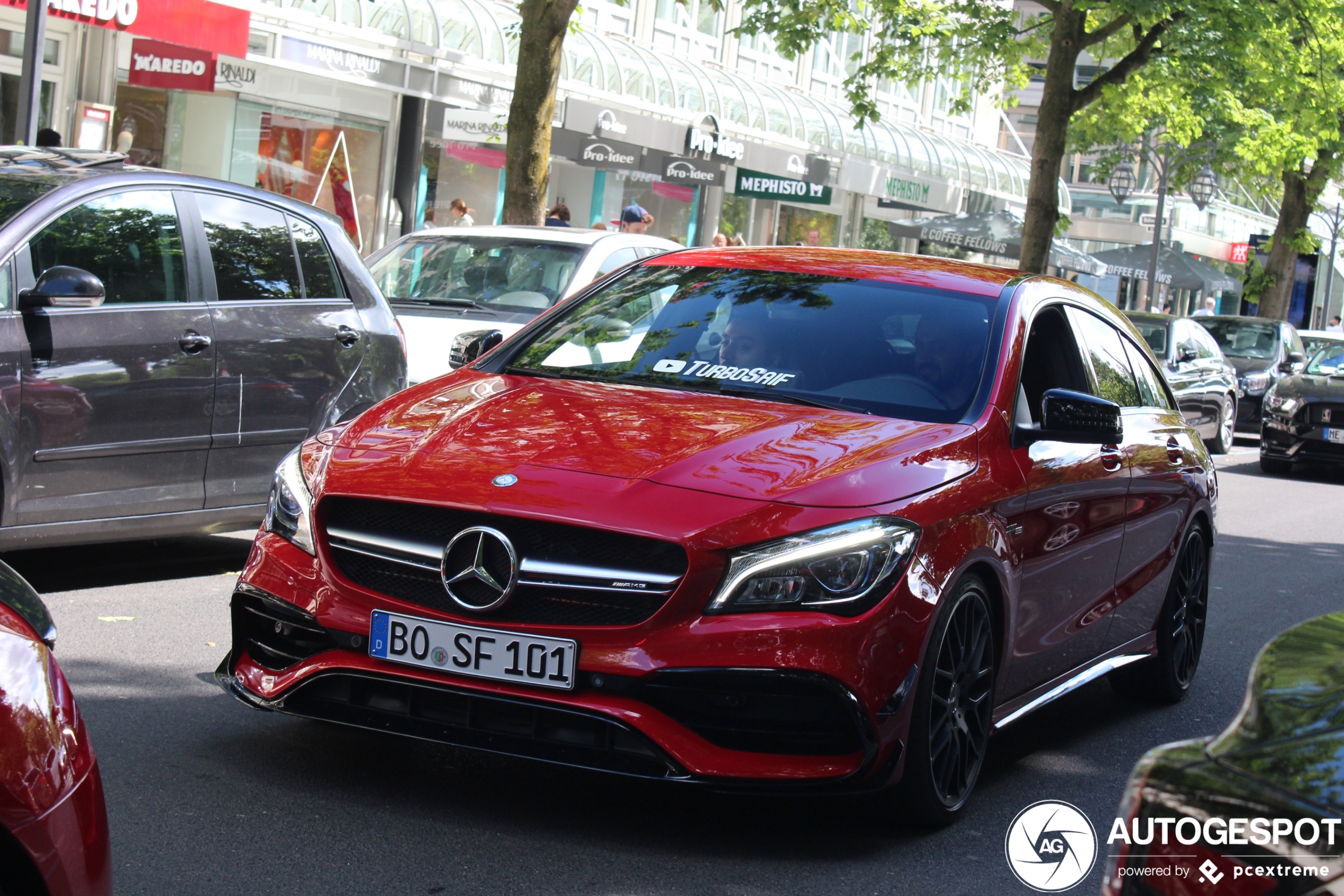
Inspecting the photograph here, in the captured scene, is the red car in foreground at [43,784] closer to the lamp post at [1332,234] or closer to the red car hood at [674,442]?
the red car hood at [674,442]

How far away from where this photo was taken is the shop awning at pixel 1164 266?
36.6 metres

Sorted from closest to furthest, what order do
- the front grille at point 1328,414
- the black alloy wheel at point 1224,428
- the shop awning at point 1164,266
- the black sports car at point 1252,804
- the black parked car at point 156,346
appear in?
the black sports car at point 1252,804
the black parked car at point 156,346
the front grille at point 1328,414
the black alloy wheel at point 1224,428
the shop awning at point 1164,266

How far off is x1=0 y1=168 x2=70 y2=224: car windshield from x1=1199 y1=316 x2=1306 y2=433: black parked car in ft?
66.0

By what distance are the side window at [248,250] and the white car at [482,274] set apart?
9.87ft

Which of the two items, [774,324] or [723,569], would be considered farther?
[774,324]

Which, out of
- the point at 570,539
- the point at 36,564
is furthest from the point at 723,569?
the point at 36,564

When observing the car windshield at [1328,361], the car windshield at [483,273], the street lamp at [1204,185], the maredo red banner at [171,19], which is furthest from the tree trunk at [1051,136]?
the car windshield at [483,273]

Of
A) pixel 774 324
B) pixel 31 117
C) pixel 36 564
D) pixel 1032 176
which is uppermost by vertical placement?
pixel 1032 176

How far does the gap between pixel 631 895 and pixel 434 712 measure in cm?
71

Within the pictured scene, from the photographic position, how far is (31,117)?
36.3 feet

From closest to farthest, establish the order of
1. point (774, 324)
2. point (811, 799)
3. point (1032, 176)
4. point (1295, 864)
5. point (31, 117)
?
point (1295, 864)
point (811, 799)
point (774, 324)
point (31, 117)
point (1032, 176)

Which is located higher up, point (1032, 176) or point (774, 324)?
point (1032, 176)

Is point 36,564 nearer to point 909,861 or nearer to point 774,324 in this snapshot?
point 774,324

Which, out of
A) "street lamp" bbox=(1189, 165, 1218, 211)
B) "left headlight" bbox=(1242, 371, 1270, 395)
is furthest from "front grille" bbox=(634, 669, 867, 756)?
"street lamp" bbox=(1189, 165, 1218, 211)
